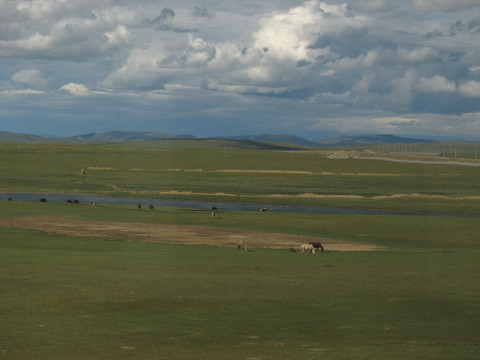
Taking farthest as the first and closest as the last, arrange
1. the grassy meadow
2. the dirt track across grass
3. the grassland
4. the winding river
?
1. the grassland
2. the winding river
3. the dirt track across grass
4. the grassy meadow


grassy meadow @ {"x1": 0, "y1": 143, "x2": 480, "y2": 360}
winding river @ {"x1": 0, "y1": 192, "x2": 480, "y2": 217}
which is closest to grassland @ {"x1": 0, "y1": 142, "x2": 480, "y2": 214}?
winding river @ {"x1": 0, "y1": 192, "x2": 480, "y2": 217}

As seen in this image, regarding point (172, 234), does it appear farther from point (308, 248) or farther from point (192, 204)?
point (192, 204)

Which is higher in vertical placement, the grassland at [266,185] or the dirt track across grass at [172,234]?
the grassland at [266,185]

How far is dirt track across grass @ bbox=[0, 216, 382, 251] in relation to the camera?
45.3 meters

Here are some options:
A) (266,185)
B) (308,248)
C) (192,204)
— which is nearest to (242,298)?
(308,248)

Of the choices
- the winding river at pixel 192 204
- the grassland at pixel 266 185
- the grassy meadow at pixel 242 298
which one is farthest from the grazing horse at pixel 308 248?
the grassland at pixel 266 185

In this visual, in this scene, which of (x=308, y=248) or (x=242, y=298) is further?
A: (x=308, y=248)

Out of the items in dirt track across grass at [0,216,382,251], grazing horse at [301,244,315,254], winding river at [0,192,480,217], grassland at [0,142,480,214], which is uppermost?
grassland at [0,142,480,214]

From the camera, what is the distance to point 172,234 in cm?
4959

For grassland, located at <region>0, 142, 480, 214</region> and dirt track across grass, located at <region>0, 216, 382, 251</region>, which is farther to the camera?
grassland, located at <region>0, 142, 480, 214</region>

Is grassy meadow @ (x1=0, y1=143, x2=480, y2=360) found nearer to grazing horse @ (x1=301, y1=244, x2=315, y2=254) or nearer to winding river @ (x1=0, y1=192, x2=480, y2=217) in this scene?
grazing horse @ (x1=301, y1=244, x2=315, y2=254)

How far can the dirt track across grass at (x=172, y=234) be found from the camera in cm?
4528

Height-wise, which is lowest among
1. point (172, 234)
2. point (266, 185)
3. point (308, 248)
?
point (172, 234)

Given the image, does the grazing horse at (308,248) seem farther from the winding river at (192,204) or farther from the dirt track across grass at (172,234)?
the winding river at (192,204)
